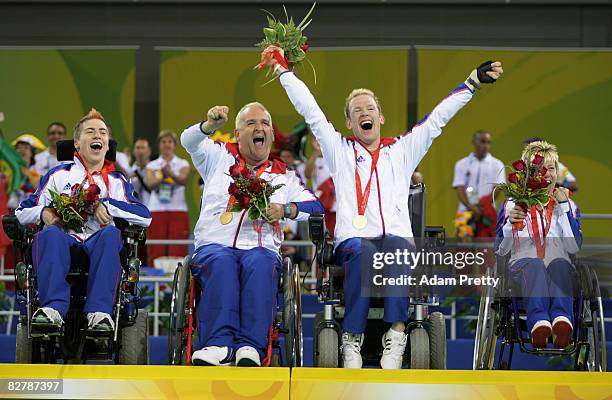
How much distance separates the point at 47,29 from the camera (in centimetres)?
1112

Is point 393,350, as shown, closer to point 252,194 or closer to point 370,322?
point 370,322

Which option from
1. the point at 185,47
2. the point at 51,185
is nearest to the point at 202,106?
the point at 185,47

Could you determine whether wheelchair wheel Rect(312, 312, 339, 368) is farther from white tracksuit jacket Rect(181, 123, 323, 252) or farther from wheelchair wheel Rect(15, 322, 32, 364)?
wheelchair wheel Rect(15, 322, 32, 364)

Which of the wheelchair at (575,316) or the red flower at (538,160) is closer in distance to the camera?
the wheelchair at (575,316)

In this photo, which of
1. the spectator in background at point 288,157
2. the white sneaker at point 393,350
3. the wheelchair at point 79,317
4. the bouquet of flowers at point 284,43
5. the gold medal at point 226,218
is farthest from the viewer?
the spectator in background at point 288,157

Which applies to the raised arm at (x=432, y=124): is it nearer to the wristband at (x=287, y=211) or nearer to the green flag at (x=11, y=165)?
the wristband at (x=287, y=211)

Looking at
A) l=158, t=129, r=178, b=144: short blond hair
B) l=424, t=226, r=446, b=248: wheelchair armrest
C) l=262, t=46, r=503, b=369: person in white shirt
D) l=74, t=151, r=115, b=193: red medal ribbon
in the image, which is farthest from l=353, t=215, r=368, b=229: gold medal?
l=158, t=129, r=178, b=144: short blond hair

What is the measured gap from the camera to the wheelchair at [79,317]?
4746 millimetres

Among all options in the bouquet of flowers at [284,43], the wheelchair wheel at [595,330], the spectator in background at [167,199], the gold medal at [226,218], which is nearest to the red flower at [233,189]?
the gold medal at [226,218]

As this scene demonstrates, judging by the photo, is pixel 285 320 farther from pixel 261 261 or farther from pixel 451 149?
pixel 451 149

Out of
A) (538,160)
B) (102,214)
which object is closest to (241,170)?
(102,214)

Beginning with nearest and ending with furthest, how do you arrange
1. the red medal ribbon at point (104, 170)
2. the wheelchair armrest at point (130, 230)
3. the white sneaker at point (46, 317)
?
the white sneaker at point (46, 317), the wheelchair armrest at point (130, 230), the red medal ribbon at point (104, 170)

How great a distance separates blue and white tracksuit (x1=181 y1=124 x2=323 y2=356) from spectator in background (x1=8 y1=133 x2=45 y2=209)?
11.5ft

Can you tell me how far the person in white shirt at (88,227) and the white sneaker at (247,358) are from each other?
1.78ft
